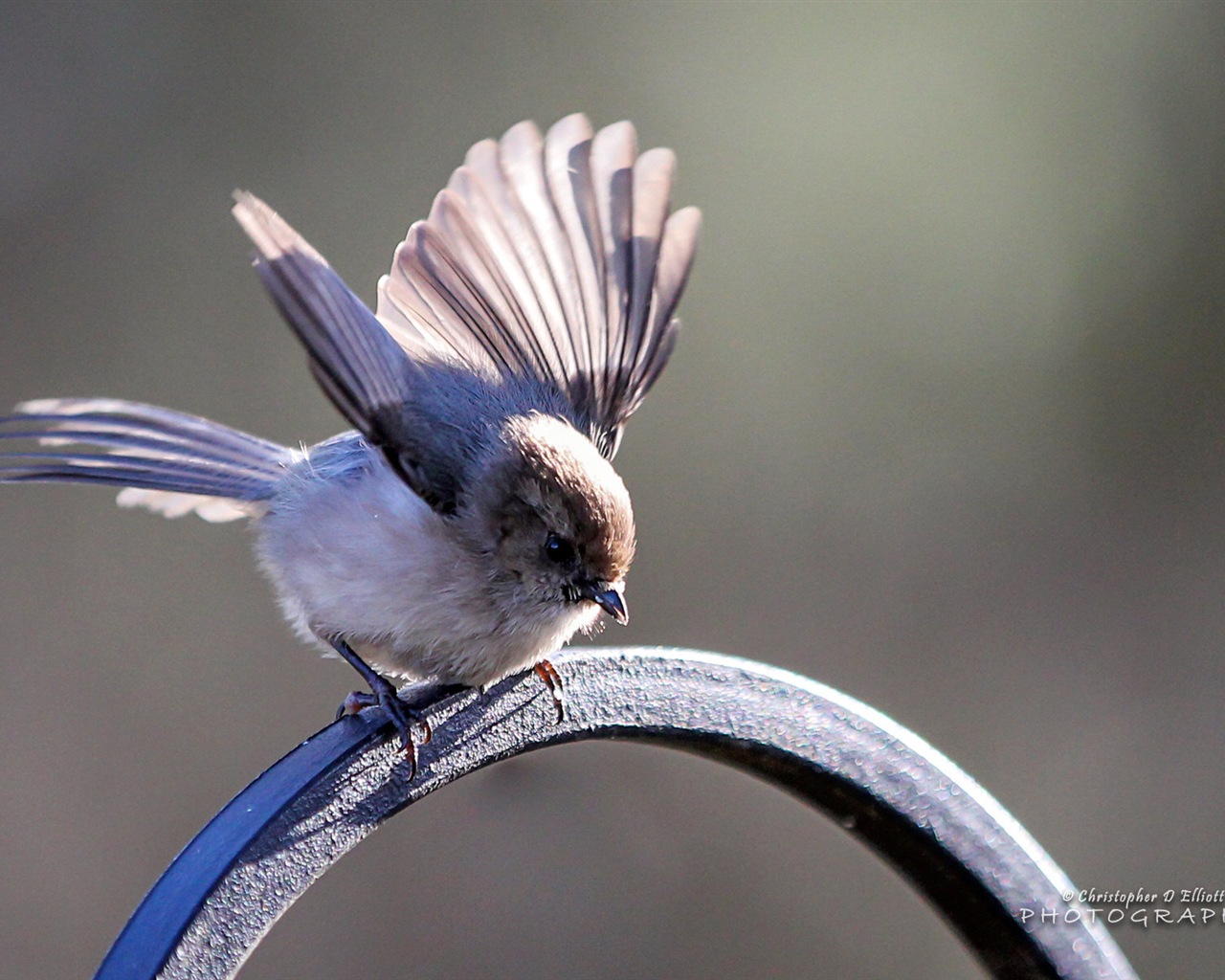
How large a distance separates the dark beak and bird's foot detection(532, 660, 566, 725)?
0.21 m

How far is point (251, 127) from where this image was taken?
3543mm

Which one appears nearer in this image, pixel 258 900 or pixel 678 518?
pixel 258 900

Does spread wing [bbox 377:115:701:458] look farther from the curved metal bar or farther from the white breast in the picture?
the curved metal bar

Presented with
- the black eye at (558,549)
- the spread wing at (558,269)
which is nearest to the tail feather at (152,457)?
the spread wing at (558,269)

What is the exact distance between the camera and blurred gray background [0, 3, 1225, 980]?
3473 millimetres

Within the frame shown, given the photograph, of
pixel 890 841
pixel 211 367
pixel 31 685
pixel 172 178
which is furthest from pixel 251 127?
pixel 890 841

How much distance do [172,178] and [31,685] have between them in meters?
1.34

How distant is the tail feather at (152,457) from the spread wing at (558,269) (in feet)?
1.21

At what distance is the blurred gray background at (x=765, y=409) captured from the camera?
347 cm

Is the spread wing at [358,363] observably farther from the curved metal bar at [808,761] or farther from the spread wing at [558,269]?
the curved metal bar at [808,761]

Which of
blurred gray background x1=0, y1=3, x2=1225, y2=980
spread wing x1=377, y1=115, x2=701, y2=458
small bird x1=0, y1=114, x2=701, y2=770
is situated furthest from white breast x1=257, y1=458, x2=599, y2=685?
blurred gray background x1=0, y1=3, x2=1225, y2=980

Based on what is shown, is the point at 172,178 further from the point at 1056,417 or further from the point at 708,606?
the point at 1056,417

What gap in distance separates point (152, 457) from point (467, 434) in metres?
0.57

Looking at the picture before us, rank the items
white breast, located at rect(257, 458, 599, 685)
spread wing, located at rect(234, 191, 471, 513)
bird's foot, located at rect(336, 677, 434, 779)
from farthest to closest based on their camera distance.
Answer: white breast, located at rect(257, 458, 599, 685), spread wing, located at rect(234, 191, 471, 513), bird's foot, located at rect(336, 677, 434, 779)
